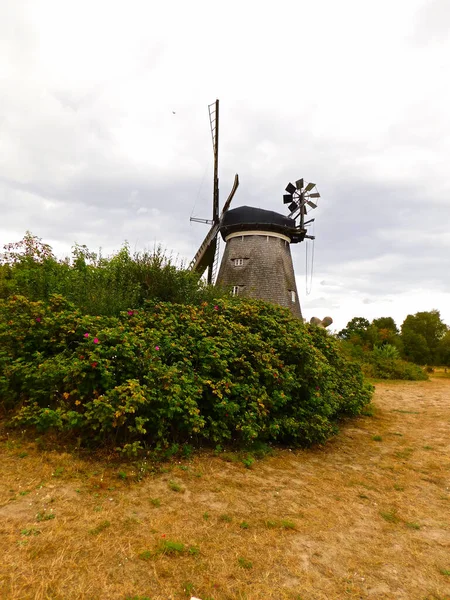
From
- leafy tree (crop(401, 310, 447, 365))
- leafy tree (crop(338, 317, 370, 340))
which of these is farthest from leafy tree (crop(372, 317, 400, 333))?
leafy tree (crop(401, 310, 447, 365))

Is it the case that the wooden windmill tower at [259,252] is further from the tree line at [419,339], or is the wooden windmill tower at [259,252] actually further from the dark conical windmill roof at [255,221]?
the tree line at [419,339]

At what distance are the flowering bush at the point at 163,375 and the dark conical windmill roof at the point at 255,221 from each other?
14.8 m

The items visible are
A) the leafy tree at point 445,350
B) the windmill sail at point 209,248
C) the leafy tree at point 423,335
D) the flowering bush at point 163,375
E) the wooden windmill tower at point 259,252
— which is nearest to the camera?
the flowering bush at point 163,375

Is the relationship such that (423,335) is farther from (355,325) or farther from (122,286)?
(122,286)

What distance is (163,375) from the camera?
5.12m

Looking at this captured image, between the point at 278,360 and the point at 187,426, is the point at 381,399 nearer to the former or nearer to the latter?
the point at 278,360

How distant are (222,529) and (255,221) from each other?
19369mm

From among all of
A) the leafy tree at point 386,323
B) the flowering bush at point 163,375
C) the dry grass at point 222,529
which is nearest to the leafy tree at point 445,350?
the leafy tree at point 386,323

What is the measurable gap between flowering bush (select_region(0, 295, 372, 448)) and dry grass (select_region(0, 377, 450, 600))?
57 centimetres

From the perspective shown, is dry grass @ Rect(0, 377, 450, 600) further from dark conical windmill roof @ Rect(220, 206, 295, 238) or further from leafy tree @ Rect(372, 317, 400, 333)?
leafy tree @ Rect(372, 317, 400, 333)

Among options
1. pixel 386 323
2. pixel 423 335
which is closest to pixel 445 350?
pixel 423 335

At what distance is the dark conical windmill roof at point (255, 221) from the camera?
21391 millimetres

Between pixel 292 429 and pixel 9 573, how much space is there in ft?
14.6

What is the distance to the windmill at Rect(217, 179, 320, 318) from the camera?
20.7 metres
